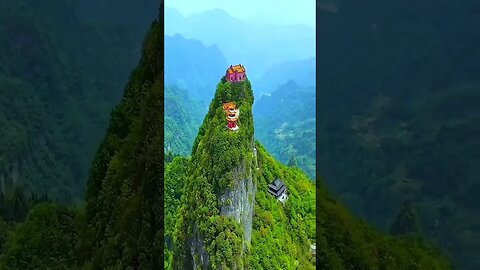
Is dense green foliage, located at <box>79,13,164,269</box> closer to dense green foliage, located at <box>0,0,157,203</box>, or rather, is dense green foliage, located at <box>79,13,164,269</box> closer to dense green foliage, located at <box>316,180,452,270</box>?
dense green foliage, located at <box>0,0,157,203</box>

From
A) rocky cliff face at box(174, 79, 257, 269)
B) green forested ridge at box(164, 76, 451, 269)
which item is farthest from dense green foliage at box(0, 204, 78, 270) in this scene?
rocky cliff face at box(174, 79, 257, 269)

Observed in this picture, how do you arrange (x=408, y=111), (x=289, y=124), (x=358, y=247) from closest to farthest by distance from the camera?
1. (x=408, y=111)
2. (x=358, y=247)
3. (x=289, y=124)

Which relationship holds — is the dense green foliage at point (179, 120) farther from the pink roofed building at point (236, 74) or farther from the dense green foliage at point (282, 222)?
the dense green foliage at point (282, 222)

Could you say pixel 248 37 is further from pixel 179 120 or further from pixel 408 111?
pixel 408 111

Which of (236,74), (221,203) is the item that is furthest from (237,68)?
(221,203)

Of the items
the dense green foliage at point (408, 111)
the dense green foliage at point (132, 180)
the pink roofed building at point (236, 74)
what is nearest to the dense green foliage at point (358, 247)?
the dense green foliage at point (408, 111)

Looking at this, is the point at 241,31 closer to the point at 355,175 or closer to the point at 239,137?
the point at 239,137

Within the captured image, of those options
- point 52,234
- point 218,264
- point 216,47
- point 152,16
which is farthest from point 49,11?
point 218,264
